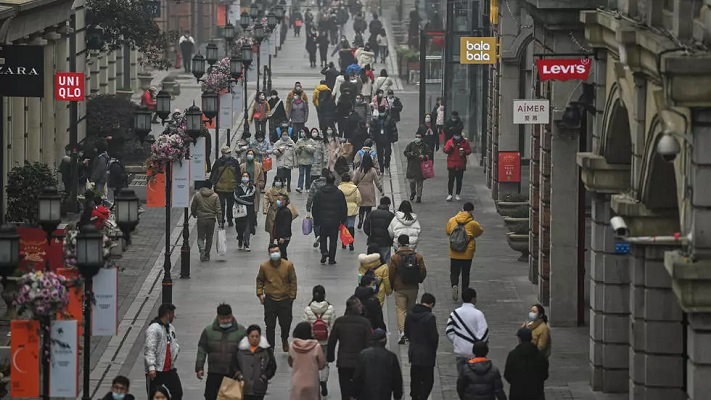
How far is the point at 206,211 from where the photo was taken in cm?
3869

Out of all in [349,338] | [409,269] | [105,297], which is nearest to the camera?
[105,297]

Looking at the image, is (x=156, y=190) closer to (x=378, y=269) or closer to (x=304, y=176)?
(x=378, y=269)

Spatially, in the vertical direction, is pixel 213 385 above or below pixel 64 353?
below

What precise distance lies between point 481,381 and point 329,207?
1486 cm

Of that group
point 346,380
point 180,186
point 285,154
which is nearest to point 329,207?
point 180,186

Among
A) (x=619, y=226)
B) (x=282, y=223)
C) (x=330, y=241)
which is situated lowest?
(x=330, y=241)

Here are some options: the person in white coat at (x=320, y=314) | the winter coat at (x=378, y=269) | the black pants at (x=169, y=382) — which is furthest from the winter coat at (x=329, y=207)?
the black pants at (x=169, y=382)

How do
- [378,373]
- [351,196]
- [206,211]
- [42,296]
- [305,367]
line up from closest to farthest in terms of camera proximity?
1. [42,296]
2. [378,373]
3. [305,367]
4. [206,211]
5. [351,196]

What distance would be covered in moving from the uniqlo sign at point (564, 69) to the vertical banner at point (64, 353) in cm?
969

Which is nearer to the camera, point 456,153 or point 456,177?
point 456,153

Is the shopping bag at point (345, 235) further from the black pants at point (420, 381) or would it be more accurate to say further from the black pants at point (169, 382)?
the black pants at point (169, 382)

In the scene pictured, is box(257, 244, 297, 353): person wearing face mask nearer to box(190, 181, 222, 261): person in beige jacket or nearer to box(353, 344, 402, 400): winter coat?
box(353, 344, 402, 400): winter coat

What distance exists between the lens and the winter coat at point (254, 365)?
25312mm

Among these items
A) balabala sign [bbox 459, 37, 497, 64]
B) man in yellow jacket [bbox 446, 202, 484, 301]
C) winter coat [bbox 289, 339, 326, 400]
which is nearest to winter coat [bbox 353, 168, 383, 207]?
balabala sign [bbox 459, 37, 497, 64]
